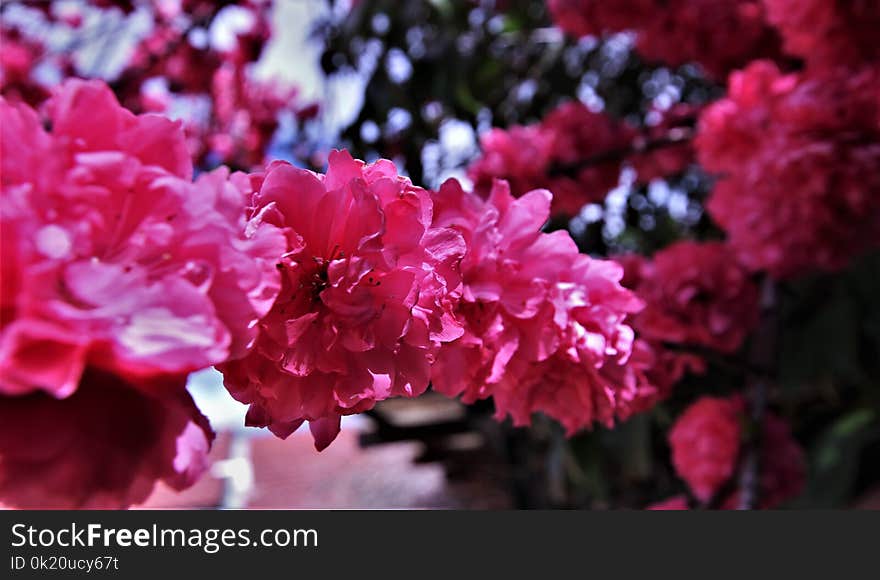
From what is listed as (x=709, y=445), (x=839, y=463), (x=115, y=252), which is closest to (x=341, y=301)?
(x=115, y=252)

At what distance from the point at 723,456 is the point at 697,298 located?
0.27 meters

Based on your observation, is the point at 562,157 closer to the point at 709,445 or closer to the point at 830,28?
the point at 830,28

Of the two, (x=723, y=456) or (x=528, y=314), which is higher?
(x=528, y=314)

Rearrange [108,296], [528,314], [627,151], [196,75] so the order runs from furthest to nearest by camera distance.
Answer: [196,75] < [627,151] < [528,314] < [108,296]

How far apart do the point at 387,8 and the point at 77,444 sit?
153cm

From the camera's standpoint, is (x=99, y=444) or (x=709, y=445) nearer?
(x=99, y=444)

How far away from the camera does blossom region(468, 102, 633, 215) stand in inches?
50.1

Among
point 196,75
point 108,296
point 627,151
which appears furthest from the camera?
point 196,75

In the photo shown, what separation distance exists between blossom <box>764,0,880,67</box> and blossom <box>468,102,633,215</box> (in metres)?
0.38

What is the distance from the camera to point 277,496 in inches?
147

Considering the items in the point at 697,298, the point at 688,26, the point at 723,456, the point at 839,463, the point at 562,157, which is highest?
the point at 688,26

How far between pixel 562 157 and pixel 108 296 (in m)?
1.18

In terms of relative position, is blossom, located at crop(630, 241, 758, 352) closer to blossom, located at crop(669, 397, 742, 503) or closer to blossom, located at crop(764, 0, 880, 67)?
blossom, located at crop(669, 397, 742, 503)

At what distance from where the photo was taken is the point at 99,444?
32 cm
